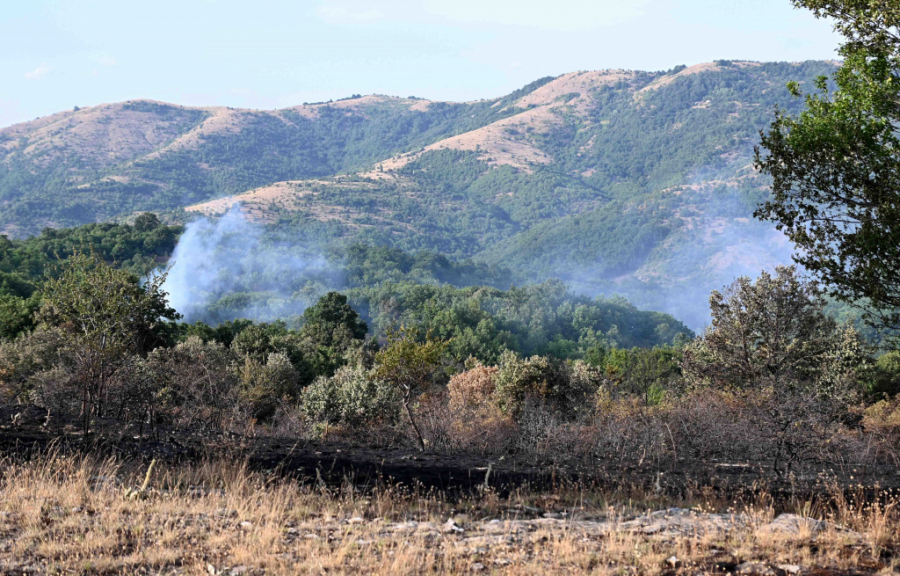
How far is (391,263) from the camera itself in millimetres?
152250

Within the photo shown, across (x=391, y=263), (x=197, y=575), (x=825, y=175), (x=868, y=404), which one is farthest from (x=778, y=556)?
(x=391, y=263)

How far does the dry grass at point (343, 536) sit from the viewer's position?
5898mm

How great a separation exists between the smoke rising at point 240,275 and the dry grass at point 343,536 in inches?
3766

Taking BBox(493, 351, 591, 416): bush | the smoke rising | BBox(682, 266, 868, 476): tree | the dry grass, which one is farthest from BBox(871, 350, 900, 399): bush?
the smoke rising

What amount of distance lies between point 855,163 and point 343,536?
26.1 feet

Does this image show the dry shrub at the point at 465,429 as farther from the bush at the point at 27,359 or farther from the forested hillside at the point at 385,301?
the forested hillside at the point at 385,301

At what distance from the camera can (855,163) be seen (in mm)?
9039

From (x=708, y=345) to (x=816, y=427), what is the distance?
11788 mm

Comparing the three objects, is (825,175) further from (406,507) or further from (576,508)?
(406,507)

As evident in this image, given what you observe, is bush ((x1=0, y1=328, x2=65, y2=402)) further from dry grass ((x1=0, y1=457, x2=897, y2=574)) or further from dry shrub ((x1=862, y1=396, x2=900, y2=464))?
dry shrub ((x1=862, y1=396, x2=900, y2=464))

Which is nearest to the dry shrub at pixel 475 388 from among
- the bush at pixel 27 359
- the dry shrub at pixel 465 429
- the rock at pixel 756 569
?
the dry shrub at pixel 465 429

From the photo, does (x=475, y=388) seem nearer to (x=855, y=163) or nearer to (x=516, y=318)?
(x=855, y=163)

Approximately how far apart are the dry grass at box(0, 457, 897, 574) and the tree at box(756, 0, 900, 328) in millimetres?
3099

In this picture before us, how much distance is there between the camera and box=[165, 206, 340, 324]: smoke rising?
10856 cm
